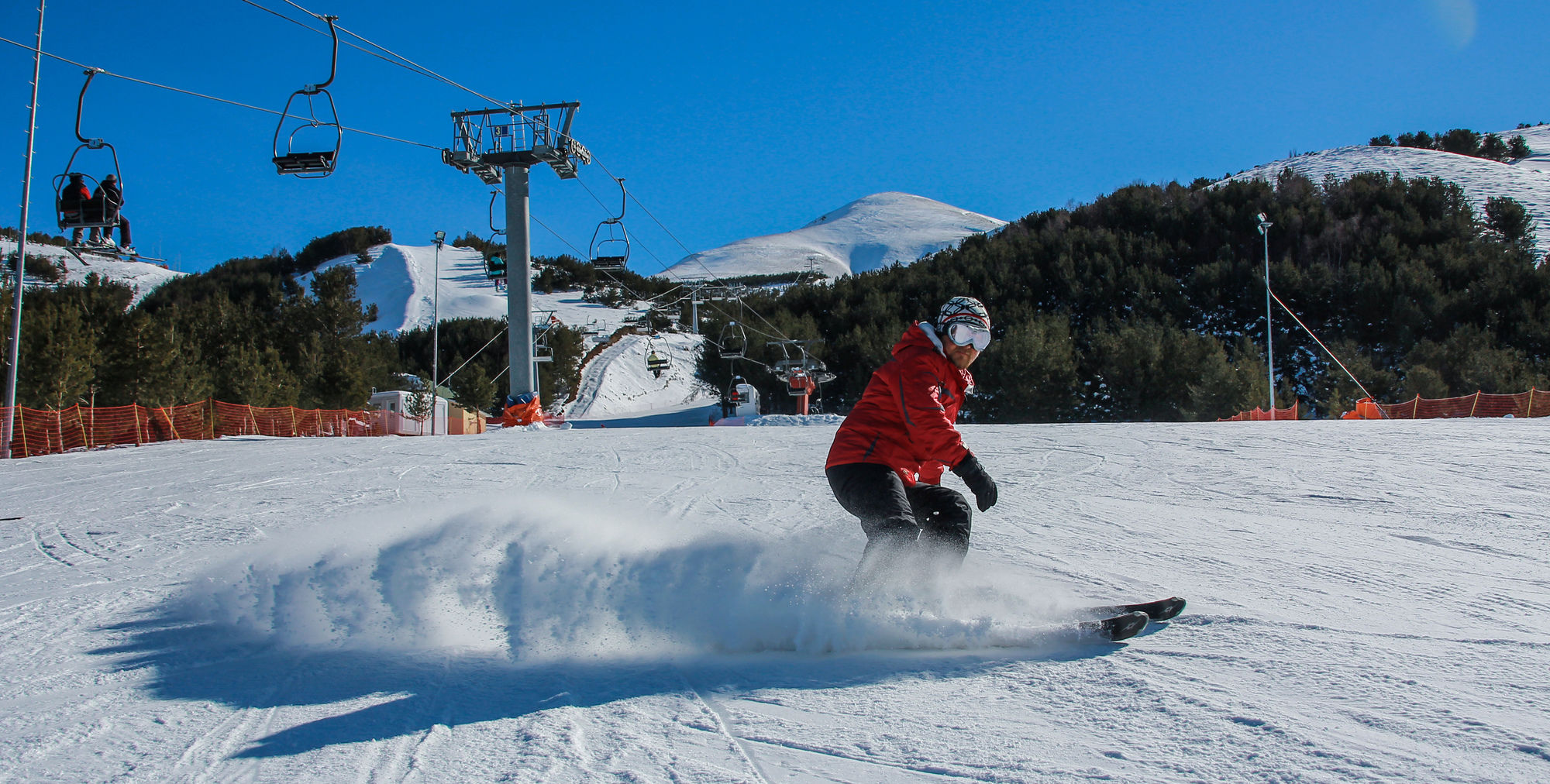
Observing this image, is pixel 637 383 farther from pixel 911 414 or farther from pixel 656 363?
pixel 911 414

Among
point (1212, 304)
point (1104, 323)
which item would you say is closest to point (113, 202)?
point (1104, 323)

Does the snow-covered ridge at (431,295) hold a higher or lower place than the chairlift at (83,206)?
higher

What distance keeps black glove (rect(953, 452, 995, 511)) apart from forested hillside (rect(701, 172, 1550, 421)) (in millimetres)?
35292

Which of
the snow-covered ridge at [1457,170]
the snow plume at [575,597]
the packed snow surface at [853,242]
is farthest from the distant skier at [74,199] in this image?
the packed snow surface at [853,242]

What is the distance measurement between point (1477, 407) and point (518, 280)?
28.6 meters

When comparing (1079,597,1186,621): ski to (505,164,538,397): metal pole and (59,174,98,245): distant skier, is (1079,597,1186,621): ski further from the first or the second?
(505,164,538,397): metal pole

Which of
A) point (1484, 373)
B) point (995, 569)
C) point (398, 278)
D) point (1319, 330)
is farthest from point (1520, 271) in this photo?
point (398, 278)

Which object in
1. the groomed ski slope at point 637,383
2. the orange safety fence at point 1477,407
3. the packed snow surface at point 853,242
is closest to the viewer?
the orange safety fence at point 1477,407

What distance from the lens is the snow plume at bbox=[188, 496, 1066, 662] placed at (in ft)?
10.8

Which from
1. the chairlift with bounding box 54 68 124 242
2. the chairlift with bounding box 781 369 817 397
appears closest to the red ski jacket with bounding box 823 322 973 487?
the chairlift with bounding box 54 68 124 242

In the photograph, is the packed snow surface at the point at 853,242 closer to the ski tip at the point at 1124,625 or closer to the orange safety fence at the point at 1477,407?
the orange safety fence at the point at 1477,407

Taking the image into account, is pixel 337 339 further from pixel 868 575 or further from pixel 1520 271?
pixel 1520 271

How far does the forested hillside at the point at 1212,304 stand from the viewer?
123ft

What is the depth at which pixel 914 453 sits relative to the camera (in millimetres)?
3562
